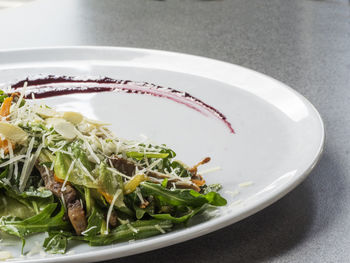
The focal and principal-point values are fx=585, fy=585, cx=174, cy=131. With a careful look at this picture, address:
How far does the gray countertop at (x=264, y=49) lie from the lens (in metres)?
1.06

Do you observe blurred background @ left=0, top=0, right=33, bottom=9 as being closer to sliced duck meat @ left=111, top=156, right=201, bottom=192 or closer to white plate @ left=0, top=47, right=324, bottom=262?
white plate @ left=0, top=47, right=324, bottom=262

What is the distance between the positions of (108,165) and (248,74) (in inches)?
28.5

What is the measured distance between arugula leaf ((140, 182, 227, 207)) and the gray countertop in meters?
0.07

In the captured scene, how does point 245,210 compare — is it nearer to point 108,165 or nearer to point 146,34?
point 108,165

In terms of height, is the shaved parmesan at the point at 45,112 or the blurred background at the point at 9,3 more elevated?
the shaved parmesan at the point at 45,112

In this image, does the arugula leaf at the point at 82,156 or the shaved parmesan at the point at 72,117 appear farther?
the shaved parmesan at the point at 72,117

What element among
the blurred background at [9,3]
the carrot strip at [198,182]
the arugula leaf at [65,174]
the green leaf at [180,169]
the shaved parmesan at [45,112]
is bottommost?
the blurred background at [9,3]

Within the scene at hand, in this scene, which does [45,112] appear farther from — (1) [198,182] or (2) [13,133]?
(1) [198,182]

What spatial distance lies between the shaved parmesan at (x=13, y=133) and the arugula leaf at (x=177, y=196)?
0.85 ft

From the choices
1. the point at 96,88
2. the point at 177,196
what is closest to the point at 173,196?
the point at 177,196

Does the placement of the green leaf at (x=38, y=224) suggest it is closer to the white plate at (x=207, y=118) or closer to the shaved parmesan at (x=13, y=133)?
the white plate at (x=207, y=118)

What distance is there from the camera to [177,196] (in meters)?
1.04

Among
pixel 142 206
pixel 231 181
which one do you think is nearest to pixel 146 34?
→ pixel 231 181

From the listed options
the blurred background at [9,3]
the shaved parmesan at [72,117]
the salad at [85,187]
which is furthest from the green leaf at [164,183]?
the blurred background at [9,3]
